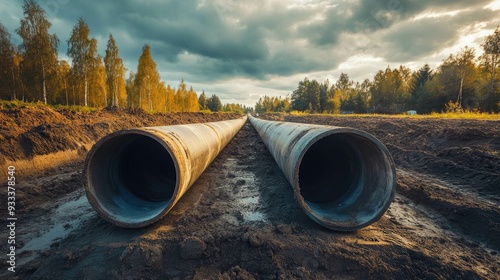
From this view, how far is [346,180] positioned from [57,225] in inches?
164

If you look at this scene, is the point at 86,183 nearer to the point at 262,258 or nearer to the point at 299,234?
the point at 262,258

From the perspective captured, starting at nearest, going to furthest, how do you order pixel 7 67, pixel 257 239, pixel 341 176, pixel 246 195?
pixel 257 239
pixel 341 176
pixel 246 195
pixel 7 67

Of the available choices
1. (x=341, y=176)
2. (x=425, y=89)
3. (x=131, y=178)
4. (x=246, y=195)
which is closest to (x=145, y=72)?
(x=131, y=178)

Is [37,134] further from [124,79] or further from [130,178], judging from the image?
[124,79]

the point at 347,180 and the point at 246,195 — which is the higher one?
the point at 347,180

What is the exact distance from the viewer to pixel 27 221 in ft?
10.5

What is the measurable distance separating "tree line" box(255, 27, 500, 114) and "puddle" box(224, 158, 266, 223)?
25744 millimetres

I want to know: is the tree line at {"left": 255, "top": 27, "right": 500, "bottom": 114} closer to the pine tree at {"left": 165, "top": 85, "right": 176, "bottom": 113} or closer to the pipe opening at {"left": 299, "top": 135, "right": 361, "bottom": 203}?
the pipe opening at {"left": 299, "top": 135, "right": 361, "bottom": 203}

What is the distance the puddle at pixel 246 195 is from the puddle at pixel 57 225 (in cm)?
209

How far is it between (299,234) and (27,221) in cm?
361

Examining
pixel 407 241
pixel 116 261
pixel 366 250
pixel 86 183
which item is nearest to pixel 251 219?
pixel 366 250

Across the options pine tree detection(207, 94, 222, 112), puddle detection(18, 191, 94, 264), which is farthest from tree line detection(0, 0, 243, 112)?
pine tree detection(207, 94, 222, 112)

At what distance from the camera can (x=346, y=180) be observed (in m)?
3.81

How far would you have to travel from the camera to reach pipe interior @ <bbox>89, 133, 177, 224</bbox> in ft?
9.51
